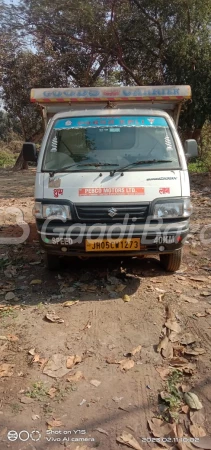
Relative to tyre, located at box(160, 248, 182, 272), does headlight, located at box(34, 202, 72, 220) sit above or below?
above

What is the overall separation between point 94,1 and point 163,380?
1211cm

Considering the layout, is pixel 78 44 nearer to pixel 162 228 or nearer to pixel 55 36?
pixel 55 36

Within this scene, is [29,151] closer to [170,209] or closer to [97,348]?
[170,209]

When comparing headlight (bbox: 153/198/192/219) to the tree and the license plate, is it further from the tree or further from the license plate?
the tree

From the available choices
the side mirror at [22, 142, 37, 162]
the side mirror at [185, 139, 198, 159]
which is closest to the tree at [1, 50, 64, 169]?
the side mirror at [22, 142, 37, 162]

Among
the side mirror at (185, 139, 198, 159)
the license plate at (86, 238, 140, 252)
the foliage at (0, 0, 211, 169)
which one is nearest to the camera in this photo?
the license plate at (86, 238, 140, 252)

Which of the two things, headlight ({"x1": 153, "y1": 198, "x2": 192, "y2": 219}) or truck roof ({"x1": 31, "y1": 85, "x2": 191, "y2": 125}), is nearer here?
headlight ({"x1": 153, "y1": 198, "x2": 192, "y2": 219})

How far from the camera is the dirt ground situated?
247 cm

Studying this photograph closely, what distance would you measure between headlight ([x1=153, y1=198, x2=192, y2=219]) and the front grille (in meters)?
0.11

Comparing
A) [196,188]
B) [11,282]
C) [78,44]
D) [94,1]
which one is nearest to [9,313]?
[11,282]

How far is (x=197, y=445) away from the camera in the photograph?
2328 millimetres

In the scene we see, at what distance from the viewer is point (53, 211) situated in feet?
13.1

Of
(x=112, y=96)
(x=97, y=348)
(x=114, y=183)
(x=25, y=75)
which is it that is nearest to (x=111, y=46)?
(x=25, y=75)

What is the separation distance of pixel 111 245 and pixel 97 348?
1.09 m
